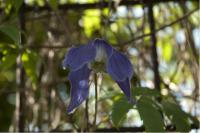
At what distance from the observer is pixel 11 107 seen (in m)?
2.31

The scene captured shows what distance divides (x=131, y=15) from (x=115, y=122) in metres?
0.86

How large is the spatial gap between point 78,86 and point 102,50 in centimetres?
6

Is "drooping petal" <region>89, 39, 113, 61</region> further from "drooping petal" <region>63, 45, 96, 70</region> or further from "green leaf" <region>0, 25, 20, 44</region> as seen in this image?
"green leaf" <region>0, 25, 20, 44</region>

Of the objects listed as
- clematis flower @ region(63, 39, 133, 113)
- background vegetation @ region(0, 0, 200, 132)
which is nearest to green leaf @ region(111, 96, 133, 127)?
background vegetation @ region(0, 0, 200, 132)

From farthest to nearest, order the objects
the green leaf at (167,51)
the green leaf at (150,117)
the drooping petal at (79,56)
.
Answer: the green leaf at (167,51) → the green leaf at (150,117) → the drooping petal at (79,56)

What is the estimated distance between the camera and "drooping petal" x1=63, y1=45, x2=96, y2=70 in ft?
2.32

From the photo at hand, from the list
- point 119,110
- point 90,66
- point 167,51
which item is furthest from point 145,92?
point 167,51

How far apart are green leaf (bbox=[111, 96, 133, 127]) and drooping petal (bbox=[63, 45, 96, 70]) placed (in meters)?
0.23

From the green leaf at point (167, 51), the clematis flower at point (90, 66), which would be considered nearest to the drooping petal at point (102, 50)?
the clematis flower at point (90, 66)

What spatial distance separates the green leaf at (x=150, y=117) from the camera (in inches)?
35.8

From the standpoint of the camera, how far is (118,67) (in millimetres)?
716

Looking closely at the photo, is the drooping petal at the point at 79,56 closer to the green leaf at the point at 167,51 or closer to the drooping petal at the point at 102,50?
the drooping petal at the point at 102,50

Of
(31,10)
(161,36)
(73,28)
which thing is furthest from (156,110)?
(161,36)

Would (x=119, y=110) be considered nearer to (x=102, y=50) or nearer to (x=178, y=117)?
(x=178, y=117)
